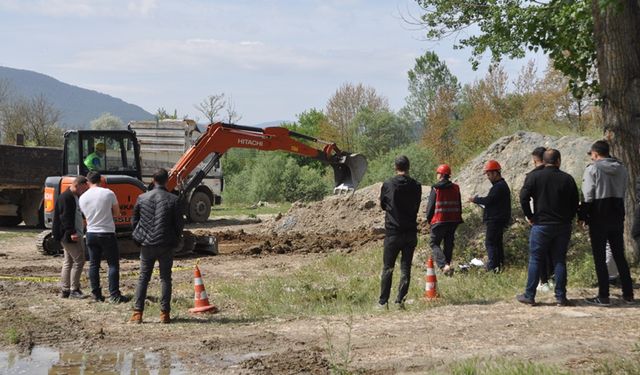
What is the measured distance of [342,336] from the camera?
9.02m

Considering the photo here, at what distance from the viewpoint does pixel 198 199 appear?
27.5m

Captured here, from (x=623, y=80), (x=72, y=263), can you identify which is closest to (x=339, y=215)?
(x=72, y=263)

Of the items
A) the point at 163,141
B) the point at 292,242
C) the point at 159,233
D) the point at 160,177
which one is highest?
the point at 163,141

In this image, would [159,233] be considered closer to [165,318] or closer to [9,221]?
[165,318]

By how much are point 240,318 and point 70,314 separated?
233 cm

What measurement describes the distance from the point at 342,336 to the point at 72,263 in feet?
17.0

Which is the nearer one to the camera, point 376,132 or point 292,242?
point 292,242

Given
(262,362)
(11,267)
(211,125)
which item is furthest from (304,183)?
(262,362)

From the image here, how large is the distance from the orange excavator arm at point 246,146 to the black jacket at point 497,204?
1036 cm

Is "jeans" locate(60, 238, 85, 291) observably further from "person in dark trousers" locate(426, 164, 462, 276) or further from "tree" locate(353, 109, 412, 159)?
"tree" locate(353, 109, 412, 159)

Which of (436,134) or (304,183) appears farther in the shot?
(436,134)

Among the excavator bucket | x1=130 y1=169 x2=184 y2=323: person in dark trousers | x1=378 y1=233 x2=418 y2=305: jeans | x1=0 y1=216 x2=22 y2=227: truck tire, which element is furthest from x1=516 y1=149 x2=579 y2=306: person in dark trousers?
x1=0 y1=216 x2=22 y2=227: truck tire

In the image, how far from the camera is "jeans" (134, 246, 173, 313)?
1017cm

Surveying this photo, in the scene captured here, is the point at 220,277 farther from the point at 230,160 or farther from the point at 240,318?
the point at 230,160
